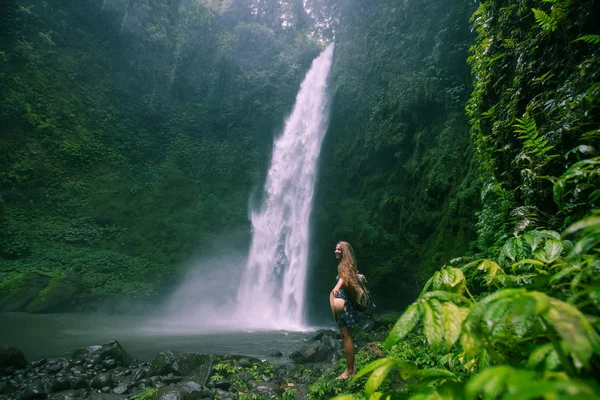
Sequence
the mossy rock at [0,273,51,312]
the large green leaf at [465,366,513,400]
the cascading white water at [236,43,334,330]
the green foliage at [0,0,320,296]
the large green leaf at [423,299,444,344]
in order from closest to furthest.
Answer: the large green leaf at [465,366,513,400] → the large green leaf at [423,299,444,344] → the mossy rock at [0,273,51,312] → the cascading white water at [236,43,334,330] → the green foliage at [0,0,320,296]

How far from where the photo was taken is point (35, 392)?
12.0ft

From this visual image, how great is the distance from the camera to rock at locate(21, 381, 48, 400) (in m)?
3.61

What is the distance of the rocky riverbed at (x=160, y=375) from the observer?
135 inches

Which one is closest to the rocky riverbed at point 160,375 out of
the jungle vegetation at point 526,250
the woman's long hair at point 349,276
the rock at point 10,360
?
the rock at point 10,360

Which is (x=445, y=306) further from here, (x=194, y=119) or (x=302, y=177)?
(x=194, y=119)

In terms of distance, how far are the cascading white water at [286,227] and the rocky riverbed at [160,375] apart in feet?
23.0

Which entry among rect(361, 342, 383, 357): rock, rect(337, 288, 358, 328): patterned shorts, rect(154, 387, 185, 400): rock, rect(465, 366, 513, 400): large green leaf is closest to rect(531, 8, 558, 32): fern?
rect(465, 366, 513, 400): large green leaf

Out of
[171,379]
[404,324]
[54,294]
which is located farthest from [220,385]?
[54,294]

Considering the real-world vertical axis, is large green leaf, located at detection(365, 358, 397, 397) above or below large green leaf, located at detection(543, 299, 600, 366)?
below

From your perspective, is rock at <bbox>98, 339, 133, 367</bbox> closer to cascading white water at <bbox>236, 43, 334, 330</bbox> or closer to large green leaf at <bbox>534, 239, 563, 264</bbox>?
large green leaf at <bbox>534, 239, 563, 264</bbox>

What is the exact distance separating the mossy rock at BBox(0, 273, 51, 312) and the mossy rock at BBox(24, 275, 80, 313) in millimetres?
168

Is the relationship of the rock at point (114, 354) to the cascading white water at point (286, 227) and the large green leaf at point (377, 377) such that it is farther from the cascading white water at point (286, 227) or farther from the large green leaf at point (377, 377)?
the cascading white water at point (286, 227)

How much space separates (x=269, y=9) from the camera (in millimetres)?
22250

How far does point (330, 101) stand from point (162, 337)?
12.2m
